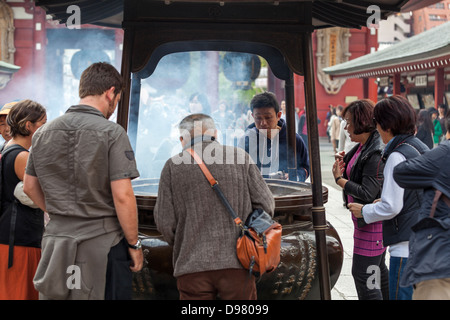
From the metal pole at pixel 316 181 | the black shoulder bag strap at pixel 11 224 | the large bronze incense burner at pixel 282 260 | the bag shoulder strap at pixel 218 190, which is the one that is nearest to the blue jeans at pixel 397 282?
the metal pole at pixel 316 181

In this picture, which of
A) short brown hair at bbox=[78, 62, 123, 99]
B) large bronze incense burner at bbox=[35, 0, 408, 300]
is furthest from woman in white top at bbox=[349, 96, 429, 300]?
short brown hair at bbox=[78, 62, 123, 99]

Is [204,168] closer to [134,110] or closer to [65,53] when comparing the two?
[134,110]

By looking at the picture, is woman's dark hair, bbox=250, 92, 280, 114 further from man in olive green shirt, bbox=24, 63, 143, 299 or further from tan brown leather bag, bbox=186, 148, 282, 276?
man in olive green shirt, bbox=24, 63, 143, 299

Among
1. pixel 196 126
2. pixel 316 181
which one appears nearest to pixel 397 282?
pixel 316 181

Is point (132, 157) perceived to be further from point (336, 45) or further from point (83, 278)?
point (336, 45)

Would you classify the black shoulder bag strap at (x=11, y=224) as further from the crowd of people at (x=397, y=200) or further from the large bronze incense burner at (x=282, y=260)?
the crowd of people at (x=397, y=200)

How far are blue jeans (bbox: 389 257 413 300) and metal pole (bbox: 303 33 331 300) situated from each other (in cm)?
45

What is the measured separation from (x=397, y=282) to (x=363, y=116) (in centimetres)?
101

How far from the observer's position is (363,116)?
10.0ft

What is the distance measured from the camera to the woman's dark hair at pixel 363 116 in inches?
120

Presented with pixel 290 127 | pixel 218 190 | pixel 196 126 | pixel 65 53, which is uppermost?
pixel 65 53

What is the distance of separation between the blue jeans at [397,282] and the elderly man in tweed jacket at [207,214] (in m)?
0.79

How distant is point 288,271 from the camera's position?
3049 millimetres

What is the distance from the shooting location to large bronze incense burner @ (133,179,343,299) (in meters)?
2.96
